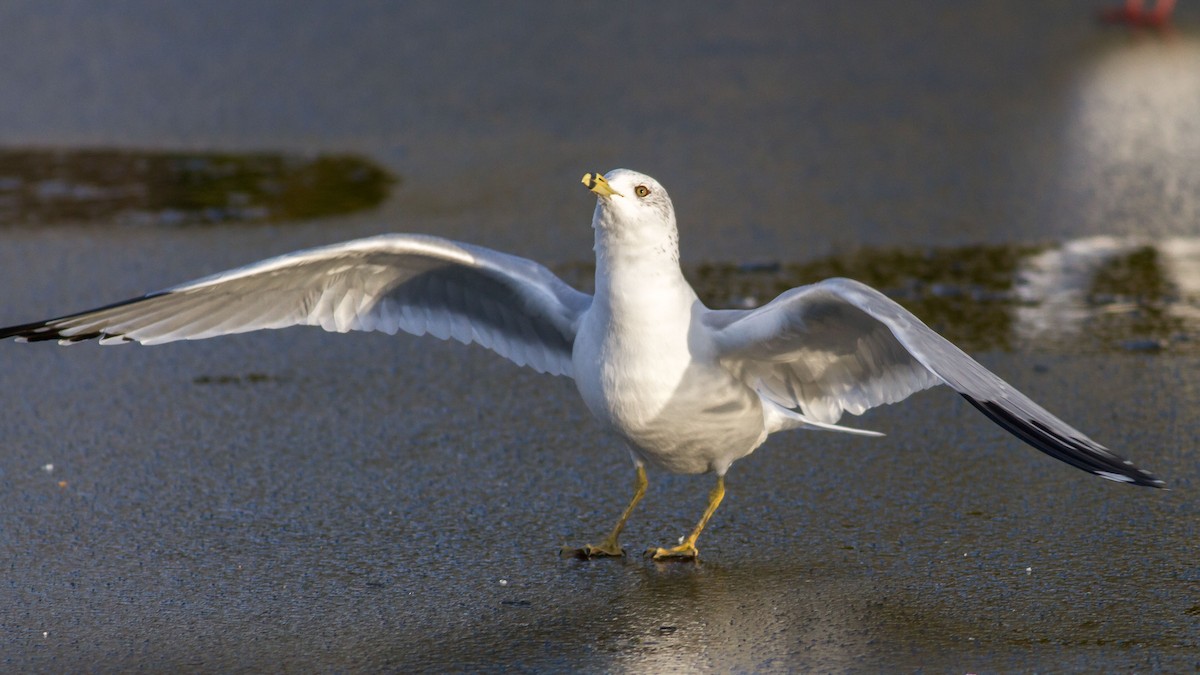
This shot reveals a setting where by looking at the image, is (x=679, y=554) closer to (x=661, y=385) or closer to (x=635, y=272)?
(x=661, y=385)

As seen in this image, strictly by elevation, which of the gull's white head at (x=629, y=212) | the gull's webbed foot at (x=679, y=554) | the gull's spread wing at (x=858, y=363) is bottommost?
the gull's webbed foot at (x=679, y=554)

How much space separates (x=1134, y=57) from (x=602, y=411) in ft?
25.7

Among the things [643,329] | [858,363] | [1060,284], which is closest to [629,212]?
[643,329]

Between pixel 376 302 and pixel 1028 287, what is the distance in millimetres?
3151

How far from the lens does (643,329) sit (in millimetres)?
4191

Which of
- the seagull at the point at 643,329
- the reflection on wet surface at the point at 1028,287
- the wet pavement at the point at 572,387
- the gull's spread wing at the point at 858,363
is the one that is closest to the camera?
the gull's spread wing at the point at 858,363

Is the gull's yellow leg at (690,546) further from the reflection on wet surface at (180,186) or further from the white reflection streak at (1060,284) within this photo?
the reflection on wet surface at (180,186)

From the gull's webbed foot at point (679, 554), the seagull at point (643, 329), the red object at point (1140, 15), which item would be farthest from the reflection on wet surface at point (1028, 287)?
the red object at point (1140, 15)

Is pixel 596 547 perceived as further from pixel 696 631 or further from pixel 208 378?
pixel 208 378

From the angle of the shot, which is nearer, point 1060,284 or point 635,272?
point 635,272

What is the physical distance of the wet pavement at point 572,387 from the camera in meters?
3.91

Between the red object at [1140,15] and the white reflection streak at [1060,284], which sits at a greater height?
the red object at [1140,15]

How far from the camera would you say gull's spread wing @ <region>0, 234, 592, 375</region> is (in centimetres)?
457

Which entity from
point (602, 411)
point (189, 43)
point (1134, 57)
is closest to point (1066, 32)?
point (1134, 57)
